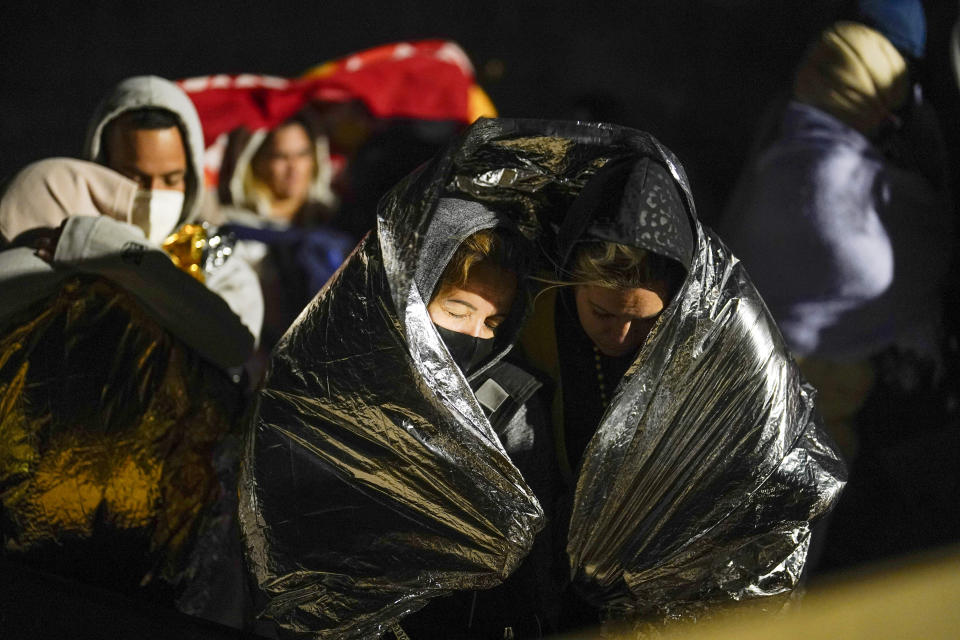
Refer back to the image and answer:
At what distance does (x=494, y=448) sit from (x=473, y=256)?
8.7 inches

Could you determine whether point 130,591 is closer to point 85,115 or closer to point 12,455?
point 12,455

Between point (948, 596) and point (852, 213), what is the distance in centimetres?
121

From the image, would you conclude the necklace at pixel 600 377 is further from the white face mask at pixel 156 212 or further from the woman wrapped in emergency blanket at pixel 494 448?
the white face mask at pixel 156 212

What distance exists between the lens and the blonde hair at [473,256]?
101 cm

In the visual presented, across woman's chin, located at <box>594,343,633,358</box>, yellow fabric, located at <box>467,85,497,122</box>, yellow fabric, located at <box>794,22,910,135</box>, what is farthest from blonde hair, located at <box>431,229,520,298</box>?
yellow fabric, located at <box>467,85,497,122</box>

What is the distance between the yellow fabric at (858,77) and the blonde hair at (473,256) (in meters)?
1.17

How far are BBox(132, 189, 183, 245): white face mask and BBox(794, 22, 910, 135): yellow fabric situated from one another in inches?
52.1

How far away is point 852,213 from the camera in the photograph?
181 cm

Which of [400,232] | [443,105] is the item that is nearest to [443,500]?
[400,232]

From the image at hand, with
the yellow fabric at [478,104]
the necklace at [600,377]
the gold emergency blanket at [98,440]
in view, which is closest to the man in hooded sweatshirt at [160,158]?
the gold emergency blanket at [98,440]

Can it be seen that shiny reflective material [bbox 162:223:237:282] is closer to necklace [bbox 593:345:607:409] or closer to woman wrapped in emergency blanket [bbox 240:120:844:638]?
woman wrapped in emergency blanket [bbox 240:120:844:638]

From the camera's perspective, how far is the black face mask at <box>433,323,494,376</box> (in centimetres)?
101

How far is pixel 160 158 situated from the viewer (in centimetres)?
139

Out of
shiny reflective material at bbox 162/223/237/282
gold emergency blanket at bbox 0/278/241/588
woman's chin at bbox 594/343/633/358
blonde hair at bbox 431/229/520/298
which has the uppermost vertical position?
blonde hair at bbox 431/229/520/298
